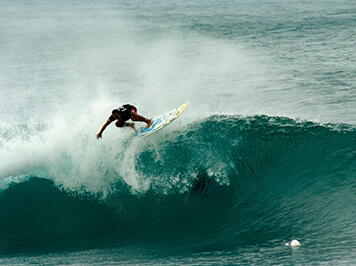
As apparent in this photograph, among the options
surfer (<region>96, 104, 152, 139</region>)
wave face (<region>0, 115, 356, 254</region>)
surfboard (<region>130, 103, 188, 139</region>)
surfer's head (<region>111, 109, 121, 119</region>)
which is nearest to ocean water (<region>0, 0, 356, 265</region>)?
wave face (<region>0, 115, 356, 254</region>)

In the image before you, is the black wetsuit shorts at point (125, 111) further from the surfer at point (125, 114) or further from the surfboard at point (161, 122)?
the surfboard at point (161, 122)

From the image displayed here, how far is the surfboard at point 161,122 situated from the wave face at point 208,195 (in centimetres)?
52

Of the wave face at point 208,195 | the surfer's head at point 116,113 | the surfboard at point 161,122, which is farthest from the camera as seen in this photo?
the surfboard at point 161,122

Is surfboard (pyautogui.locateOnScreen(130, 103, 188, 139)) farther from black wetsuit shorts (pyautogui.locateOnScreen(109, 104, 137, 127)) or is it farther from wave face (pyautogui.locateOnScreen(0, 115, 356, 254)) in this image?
black wetsuit shorts (pyautogui.locateOnScreen(109, 104, 137, 127))

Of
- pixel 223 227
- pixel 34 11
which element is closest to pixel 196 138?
pixel 223 227

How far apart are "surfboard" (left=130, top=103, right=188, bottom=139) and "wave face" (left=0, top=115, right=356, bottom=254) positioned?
520 millimetres

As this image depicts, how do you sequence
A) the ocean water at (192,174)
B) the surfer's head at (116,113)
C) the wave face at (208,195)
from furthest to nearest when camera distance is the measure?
the surfer's head at (116,113) < the wave face at (208,195) < the ocean water at (192,174)

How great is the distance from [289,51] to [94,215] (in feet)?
67.5

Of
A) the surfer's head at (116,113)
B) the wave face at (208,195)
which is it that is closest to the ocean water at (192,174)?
the wave face at (208,195)

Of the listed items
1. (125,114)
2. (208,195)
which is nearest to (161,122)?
(125,114)

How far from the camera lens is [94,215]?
34.6 feet

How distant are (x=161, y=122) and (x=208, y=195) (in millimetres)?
2307

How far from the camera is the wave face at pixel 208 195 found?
916 cm

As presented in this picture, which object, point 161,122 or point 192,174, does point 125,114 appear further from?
point 192,174
